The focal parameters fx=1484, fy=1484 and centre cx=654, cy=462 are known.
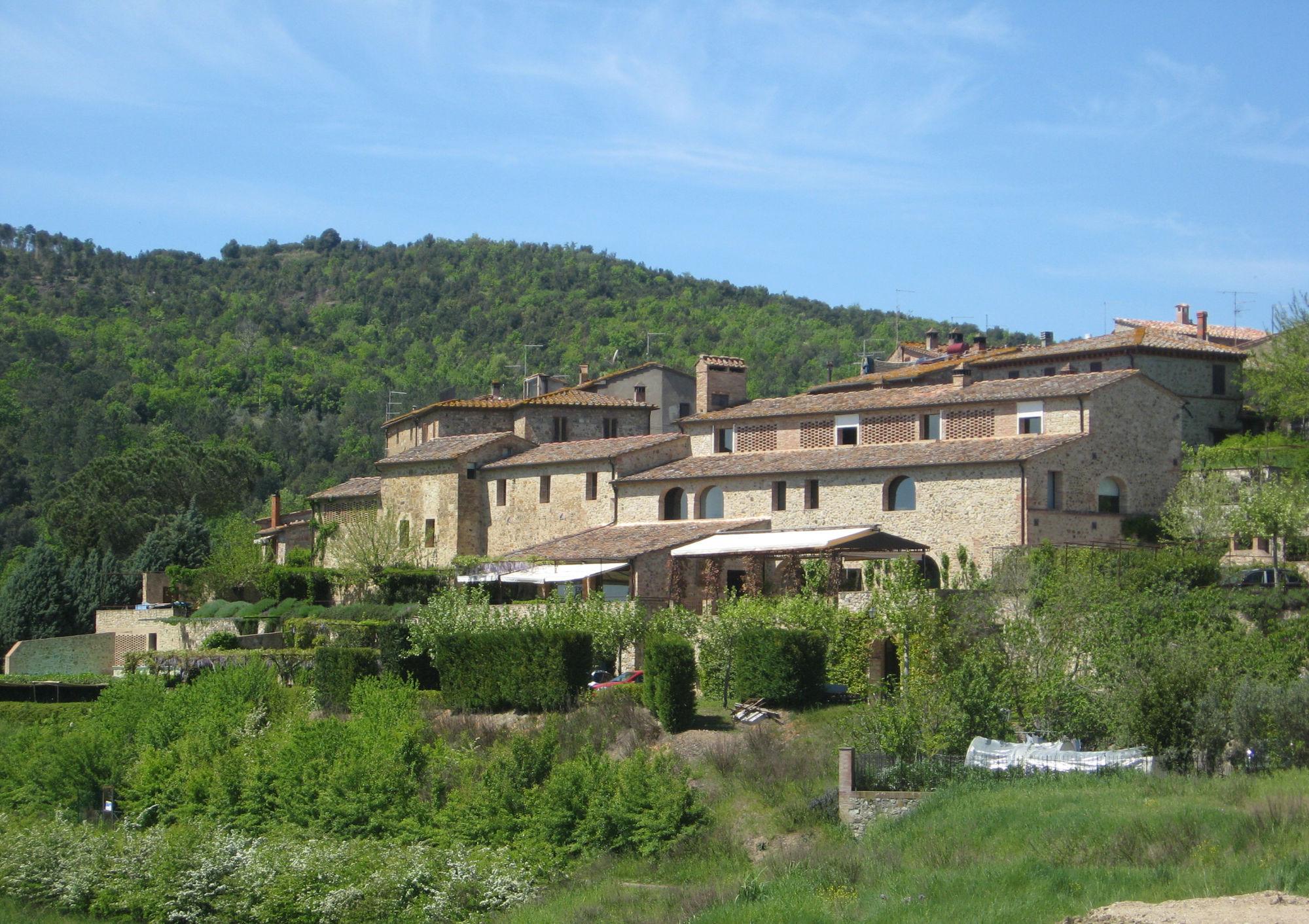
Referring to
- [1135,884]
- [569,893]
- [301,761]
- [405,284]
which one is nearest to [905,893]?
[1135,884]

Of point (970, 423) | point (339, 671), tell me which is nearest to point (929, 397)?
point (970, 423)

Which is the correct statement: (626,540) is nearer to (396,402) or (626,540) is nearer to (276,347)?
(396,402)

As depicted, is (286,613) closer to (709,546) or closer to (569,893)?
(709,546)

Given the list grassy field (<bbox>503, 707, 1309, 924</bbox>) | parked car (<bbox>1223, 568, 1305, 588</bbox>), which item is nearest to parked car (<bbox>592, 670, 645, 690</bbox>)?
grassy field (<bbox>503, 707, 1309, 924</bbox>)

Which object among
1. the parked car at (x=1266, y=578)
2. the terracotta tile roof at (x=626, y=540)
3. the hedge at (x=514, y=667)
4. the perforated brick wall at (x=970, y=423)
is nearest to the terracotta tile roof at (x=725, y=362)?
the terracotta tile roof at (x=626, y=540)

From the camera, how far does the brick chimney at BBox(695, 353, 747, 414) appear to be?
5103 centimetres

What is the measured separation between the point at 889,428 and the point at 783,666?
12.3m

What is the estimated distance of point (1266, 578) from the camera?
1388 inches

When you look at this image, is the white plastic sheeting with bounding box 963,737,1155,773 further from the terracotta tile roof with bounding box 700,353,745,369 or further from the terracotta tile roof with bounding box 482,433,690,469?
the terracotta tile roof with bounding box 700,353,745,369

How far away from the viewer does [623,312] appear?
378 feet

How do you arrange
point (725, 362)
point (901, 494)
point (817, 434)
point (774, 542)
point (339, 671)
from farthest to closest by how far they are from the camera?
point (725, 362) < point (817, 434) < point (901, 494) < point (339, 671) < point (774, 542)

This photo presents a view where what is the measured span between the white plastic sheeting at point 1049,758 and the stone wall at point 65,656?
1288 inches

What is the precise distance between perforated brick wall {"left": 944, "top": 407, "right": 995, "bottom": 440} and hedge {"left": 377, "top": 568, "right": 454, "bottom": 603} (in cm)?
1581

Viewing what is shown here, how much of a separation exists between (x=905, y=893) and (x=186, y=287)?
126 meters
